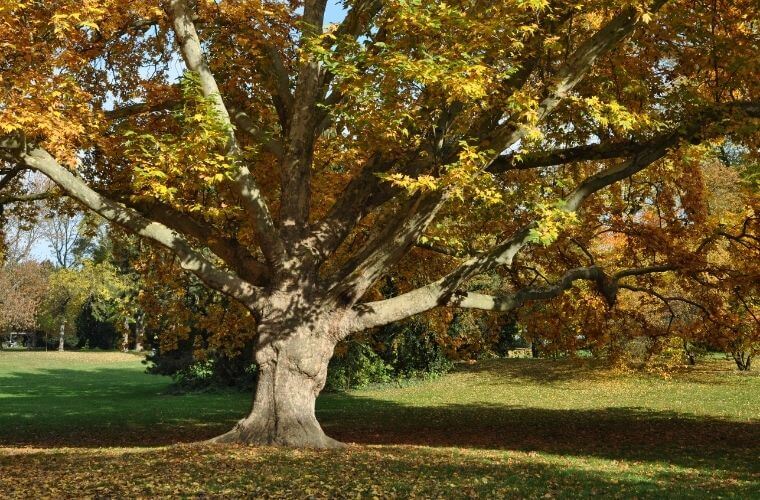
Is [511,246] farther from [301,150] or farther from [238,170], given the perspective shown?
[238,170]

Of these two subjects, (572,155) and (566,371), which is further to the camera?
(566,371)

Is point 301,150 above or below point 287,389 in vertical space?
above

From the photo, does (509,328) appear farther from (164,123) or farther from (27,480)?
(27,480)

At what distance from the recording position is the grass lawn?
325 inches

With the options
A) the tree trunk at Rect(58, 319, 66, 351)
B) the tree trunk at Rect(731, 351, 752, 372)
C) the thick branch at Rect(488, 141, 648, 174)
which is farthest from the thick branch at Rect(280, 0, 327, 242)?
the tree trunk at Rect(58, 319, 66, 351)

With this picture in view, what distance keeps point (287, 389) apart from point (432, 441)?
12.6 feet

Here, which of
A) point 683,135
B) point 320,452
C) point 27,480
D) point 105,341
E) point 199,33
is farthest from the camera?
point 105,341

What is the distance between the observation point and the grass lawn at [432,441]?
8.26 metres

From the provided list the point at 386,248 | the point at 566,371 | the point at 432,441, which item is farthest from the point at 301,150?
the point at 566,371

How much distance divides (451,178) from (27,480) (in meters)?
6.77

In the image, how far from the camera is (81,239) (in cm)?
Result: 7819

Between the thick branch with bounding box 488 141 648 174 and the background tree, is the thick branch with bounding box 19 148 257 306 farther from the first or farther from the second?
the background tree

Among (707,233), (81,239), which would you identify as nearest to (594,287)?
(707,233)

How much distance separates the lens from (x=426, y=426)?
16766 millimetres
